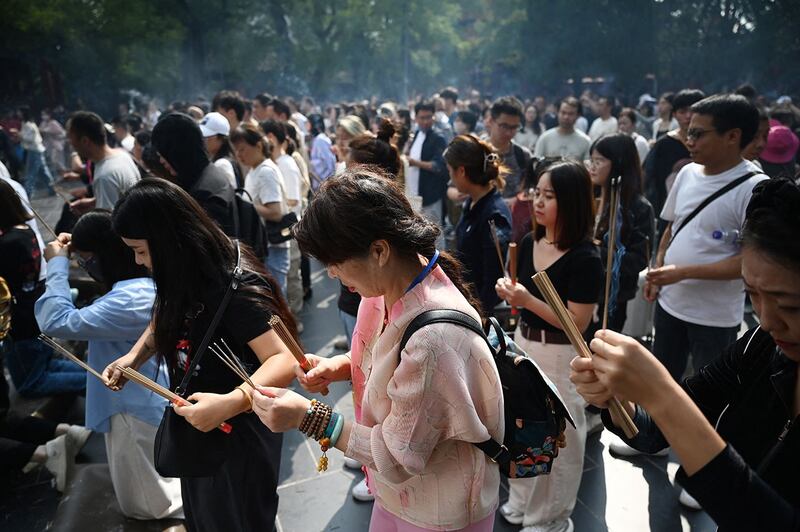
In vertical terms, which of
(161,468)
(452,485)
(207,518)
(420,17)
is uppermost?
(420,17)

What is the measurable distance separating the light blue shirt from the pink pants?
125cm

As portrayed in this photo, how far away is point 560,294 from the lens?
2.45 meters

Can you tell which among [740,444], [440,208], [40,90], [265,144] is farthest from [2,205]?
[40,90]

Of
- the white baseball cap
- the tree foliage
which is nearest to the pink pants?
the white baseball cap

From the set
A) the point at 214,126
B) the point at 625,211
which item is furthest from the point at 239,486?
the point at 214,126

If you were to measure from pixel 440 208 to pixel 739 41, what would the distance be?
2345cm

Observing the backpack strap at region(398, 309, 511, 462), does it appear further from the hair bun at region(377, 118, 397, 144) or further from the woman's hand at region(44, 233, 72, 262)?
the hair bun at region(377, 118, 397, 144)

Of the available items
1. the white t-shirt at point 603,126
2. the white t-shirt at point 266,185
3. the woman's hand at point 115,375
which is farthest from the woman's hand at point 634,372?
the white t-shirt at point 603,126

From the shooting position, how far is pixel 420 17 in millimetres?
38844

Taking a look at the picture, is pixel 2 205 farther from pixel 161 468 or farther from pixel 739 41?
pixel 739 41

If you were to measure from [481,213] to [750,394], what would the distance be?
189cm

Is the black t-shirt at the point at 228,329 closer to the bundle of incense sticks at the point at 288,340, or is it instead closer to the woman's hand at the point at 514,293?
the bundle of incense sticks at the point at 288,340

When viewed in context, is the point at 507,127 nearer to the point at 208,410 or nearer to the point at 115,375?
the point at 115,375

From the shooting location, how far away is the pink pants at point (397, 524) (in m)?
1.56
